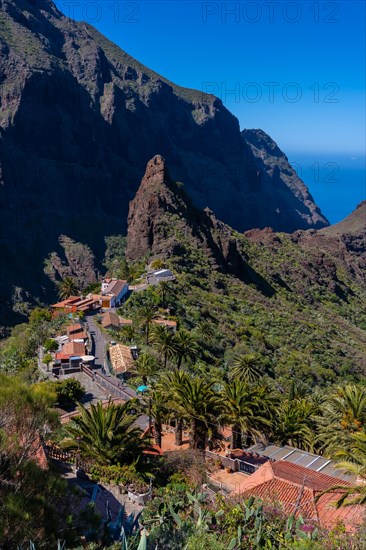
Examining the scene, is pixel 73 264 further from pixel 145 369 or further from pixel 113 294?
pixel 145 369

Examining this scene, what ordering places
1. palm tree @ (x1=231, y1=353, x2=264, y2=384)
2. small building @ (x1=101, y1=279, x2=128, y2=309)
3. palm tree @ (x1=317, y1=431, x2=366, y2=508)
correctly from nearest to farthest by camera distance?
palm tree @ (x1=317, y1=431, x2=366, y2=508)
palm tree @ (x1=231, y1=353, x2=264, y2=384)
small building @ (x1=101, y1=279, x2=128, y2=309)

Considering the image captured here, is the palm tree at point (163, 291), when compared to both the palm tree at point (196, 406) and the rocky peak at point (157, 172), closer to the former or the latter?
the palm tree at point (196, 406)

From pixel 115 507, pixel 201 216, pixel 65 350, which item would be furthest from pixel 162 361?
pixel 201 216

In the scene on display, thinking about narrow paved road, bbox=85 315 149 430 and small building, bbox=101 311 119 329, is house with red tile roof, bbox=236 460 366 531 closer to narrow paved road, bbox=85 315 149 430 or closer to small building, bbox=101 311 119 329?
narrow paved road, bbox=85 315 149 430

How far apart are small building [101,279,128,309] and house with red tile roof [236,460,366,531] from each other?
A: 37.8 meters

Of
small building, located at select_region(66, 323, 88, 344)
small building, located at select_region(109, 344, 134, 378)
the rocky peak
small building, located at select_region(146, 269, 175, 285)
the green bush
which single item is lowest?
the green bush

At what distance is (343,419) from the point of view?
2703 centimetres

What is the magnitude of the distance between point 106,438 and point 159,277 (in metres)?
45.1

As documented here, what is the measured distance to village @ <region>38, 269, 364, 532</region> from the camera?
61.9 feet

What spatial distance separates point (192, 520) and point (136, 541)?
2.27 metres

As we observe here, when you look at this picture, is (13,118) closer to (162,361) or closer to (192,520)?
(162,361)

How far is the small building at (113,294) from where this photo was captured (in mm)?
59594

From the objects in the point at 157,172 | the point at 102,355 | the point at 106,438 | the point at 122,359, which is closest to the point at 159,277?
the point at 102,355

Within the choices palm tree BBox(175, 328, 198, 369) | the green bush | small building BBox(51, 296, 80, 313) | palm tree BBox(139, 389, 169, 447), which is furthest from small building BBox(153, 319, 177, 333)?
palm tree BBox(139, 389, 169, 447)
